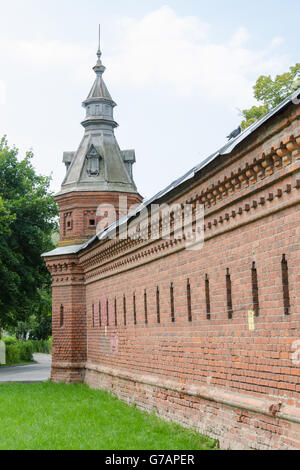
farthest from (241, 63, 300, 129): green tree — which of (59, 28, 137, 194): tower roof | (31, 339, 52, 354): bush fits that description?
(31, 339, 52, 354): bush

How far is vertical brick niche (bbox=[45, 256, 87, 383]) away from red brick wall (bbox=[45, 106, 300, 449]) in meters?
6.42

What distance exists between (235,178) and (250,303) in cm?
158

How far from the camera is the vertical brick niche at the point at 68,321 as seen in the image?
19.3 meters

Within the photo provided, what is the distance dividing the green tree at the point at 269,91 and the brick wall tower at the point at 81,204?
553 cm

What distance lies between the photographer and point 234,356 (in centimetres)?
837

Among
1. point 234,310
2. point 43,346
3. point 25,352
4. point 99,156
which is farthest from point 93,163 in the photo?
point 43,346

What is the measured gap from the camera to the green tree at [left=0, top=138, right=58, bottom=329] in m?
29.0

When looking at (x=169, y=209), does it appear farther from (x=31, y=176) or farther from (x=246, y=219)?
(x=31, y=176)

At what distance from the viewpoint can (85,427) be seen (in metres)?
10.5

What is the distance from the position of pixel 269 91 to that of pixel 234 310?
61.2 ft

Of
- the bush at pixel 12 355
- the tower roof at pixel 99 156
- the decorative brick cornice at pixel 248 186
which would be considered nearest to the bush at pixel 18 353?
the bush at pixel 12 355

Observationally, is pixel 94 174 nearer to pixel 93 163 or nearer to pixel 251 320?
pixel 93 163

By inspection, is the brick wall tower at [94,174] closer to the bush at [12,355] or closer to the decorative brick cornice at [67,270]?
the decorative brick cornice at [67,270]
